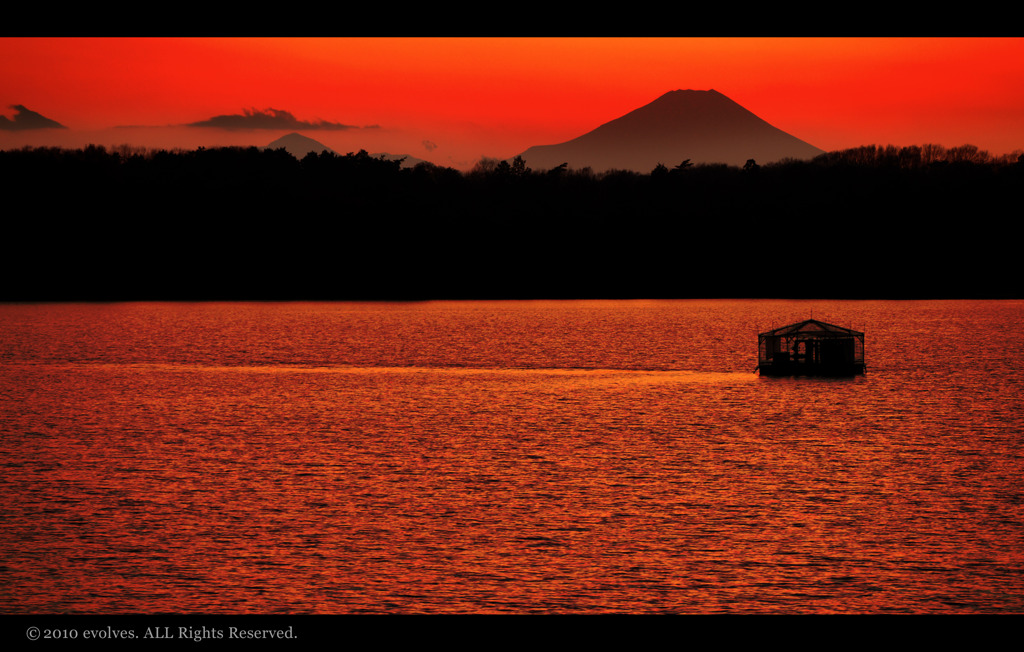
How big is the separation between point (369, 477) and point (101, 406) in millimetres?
32607

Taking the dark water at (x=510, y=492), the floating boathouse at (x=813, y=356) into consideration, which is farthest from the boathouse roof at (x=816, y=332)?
the dark water at (x=510, y=492)

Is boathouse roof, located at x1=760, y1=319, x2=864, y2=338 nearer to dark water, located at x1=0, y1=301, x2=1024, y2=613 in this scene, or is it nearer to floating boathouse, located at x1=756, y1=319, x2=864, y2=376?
floating boathouse, located at x1=756, y1=319, x2=864, y2=376

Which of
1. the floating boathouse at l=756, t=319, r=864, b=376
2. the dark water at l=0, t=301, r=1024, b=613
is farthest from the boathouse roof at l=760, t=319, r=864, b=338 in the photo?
the dark water at l=0, t=301, r=1024, b=613

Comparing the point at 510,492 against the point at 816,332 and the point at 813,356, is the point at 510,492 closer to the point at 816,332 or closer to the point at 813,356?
the point at 816,332

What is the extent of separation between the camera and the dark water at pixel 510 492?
22.7 meters

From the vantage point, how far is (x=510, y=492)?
35.0m

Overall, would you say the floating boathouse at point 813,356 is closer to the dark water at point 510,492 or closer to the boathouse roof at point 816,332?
the boathouse roof at point 816,332

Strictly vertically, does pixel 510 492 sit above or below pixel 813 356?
below

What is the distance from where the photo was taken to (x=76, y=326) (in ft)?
527

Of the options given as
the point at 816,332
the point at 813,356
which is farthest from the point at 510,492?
the point at 813,356
